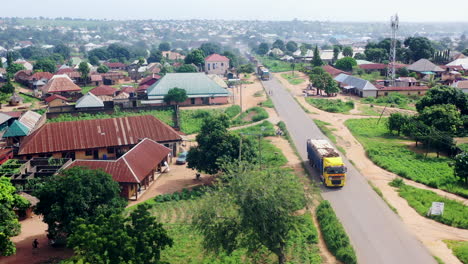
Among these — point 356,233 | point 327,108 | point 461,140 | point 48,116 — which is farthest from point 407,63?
point 356,233

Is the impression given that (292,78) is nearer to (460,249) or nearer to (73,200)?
(460,249)

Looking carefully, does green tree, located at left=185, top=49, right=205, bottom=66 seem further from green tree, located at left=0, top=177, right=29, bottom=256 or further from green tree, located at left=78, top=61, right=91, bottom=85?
green tree, located at left=0, top=177, right=29, bottom=256

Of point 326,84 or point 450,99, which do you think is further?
point 326,84

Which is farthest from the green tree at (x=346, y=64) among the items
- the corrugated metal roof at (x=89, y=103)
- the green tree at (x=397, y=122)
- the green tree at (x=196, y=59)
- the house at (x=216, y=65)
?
the corrugated metal roof at (x=89, y=103)

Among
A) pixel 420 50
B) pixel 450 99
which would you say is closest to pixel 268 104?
pixel 450 99

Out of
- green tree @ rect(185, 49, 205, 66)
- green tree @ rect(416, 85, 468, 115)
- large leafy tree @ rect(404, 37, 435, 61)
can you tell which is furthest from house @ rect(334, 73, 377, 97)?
green tree @ rect(185, 49, 205, 66)

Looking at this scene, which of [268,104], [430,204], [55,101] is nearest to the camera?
[430,204]
